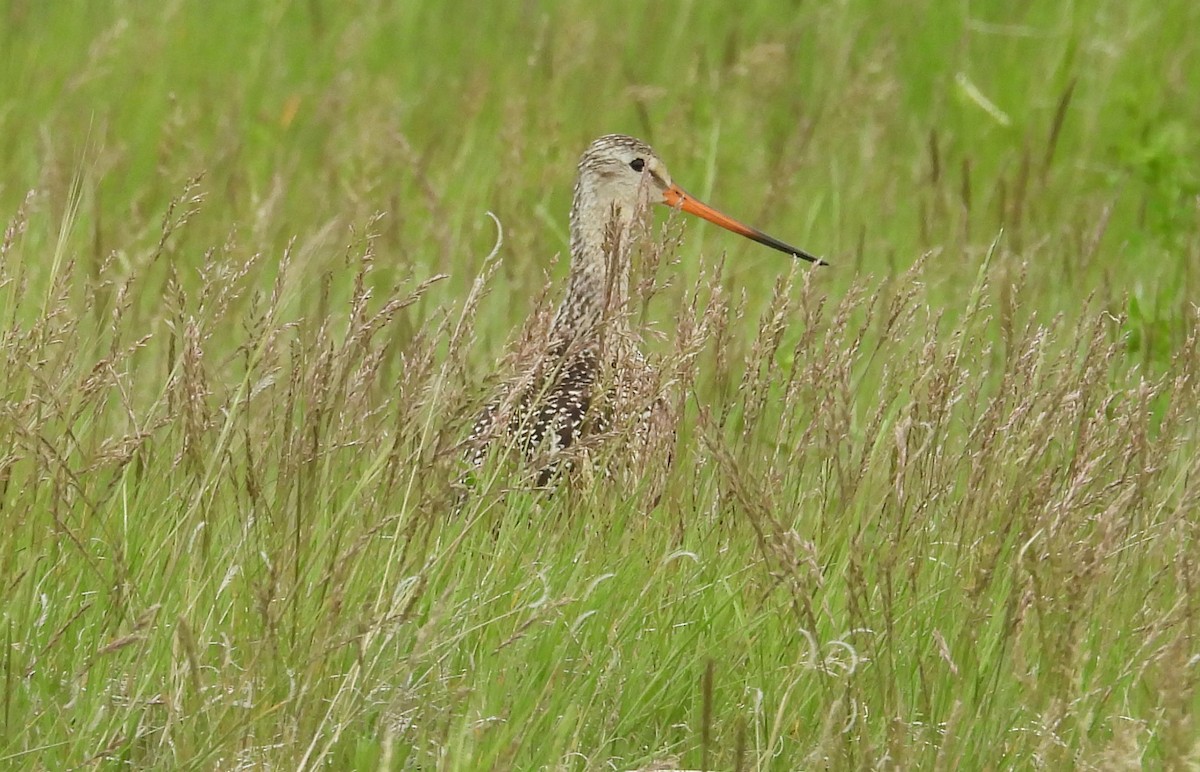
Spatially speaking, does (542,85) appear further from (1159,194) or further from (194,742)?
(194,742)

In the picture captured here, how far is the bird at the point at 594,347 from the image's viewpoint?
9.84 feet

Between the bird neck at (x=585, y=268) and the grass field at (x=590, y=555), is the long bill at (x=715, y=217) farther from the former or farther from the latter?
the grass field at (x=590, y=555)

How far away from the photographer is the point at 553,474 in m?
3.83

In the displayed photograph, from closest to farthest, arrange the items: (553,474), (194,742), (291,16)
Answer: (194,742)
(553,474)
(291,16)

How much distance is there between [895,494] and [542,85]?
13.7ft

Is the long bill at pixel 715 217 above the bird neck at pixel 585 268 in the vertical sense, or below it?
above

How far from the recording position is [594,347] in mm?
3965

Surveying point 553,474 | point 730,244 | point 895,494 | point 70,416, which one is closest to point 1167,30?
point 730,244

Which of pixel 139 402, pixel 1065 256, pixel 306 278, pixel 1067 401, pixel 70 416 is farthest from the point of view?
pixel 306 278

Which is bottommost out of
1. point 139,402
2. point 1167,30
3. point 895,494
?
point 139,402

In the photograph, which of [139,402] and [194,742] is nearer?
[194,742]

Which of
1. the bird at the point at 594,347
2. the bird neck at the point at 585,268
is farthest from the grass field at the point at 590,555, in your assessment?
the bird neck at the point at 585,268

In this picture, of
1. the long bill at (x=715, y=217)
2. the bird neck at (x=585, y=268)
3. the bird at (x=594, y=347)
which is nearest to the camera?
the bird at (x=594, y=347)

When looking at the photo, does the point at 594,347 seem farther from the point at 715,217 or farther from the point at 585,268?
the point at 715,217
